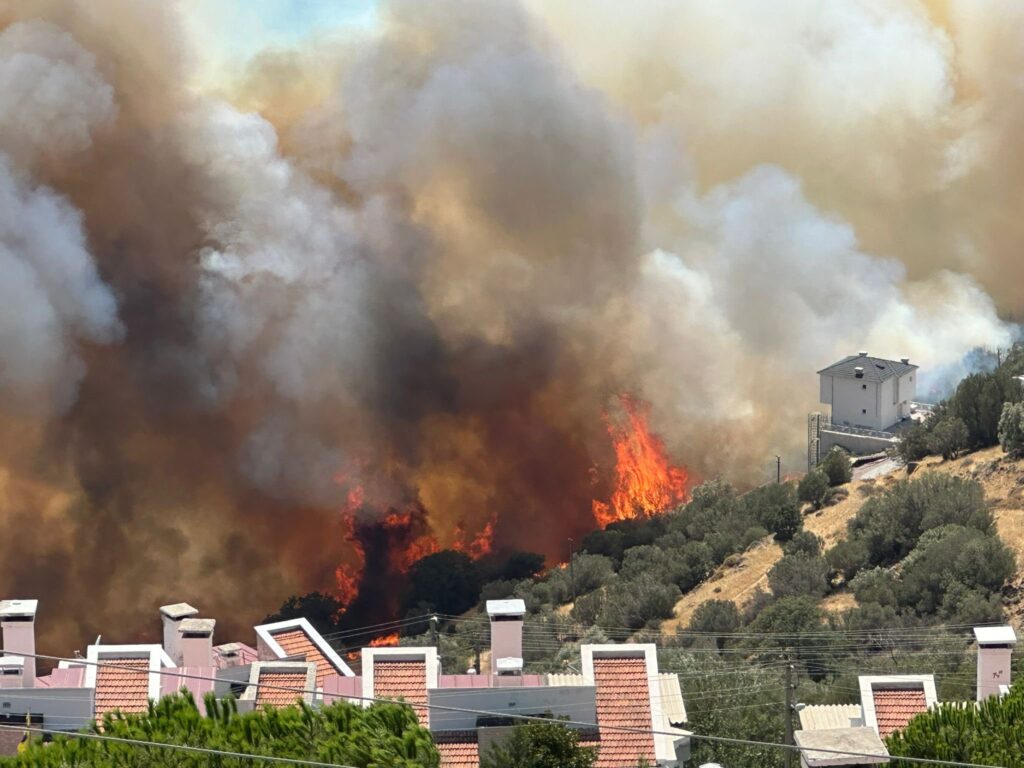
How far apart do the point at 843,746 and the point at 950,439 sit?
30.9 metres

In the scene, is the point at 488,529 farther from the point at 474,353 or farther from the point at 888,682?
the point at 888,682

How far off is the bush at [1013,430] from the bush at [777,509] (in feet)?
18.4

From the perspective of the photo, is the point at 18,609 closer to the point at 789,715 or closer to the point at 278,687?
the point at 278,687

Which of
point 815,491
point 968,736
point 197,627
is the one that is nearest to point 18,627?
point 197,627

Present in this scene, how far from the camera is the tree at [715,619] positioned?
4341 centimetres

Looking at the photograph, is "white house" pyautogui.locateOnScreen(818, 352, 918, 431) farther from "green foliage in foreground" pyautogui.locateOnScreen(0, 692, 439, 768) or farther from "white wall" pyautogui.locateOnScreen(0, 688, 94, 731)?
"green foliage in foreground" pyautogui.locateOnScreen(0, 692, 439, 768)

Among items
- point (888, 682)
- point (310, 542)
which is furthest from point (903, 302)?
point (888, 682)

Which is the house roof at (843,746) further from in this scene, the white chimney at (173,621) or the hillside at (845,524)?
the hillside at (845,524)

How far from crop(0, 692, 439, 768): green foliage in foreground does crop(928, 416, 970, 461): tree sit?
31.1 meters

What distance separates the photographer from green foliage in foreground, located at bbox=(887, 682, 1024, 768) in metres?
24.1

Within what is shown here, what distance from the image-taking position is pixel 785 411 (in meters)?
65.6

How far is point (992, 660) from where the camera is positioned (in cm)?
3002

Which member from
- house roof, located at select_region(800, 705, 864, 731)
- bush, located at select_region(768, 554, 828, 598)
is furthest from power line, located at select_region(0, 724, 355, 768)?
bush, located at select_region(768, 554, 828, 598)

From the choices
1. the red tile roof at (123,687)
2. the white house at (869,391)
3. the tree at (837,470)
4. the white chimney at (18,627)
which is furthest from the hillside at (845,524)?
the red tile roof at (123,687)
